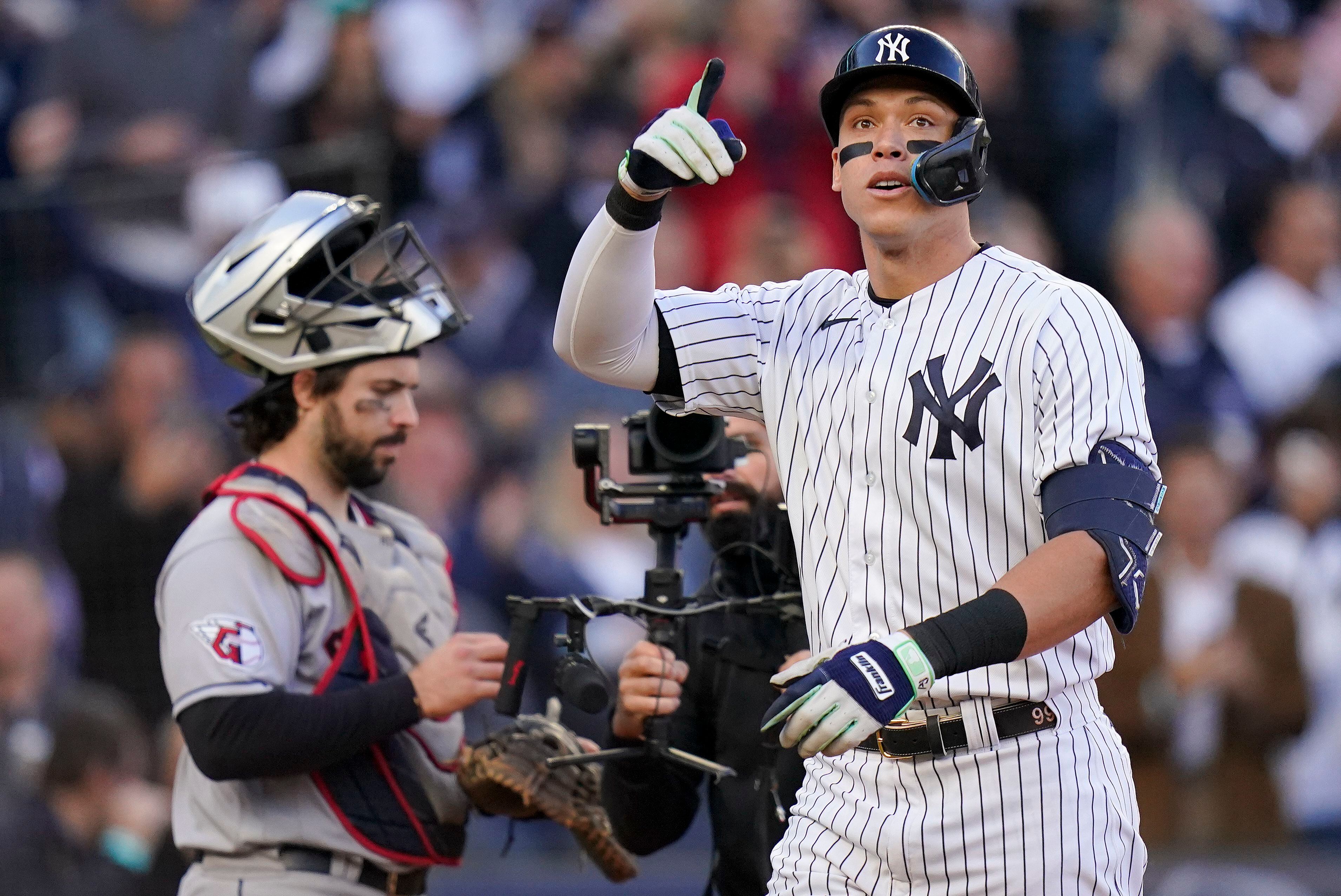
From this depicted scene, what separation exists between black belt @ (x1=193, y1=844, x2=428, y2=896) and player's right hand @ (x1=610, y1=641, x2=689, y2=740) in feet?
2.30

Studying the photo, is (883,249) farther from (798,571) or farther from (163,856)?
(163,856)

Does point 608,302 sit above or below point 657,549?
above

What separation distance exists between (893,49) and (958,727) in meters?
1.06

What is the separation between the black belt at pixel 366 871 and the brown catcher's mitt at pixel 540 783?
0.21 meters

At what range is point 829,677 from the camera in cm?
214

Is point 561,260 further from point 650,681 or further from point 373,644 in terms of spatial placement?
point 650,681

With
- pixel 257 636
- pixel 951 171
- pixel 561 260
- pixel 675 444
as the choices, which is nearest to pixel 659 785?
pixel 675 444

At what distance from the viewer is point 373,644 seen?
11.5ft

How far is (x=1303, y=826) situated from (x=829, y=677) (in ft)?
15.7

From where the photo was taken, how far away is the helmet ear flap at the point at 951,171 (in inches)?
98.0

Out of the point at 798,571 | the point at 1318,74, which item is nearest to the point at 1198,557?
the point at 1318,74

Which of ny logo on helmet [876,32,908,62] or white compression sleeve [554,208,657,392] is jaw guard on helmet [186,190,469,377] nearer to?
white compression sleeve [554,208,657,392]

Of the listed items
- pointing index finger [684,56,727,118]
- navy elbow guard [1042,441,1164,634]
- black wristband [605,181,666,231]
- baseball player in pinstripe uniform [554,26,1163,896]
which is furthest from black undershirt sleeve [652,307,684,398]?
navy elbow guard [1042,441,1164,634]

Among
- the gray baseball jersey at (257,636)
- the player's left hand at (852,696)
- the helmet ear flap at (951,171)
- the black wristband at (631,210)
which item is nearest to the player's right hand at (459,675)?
the gray baseball jersey at (257,636)
